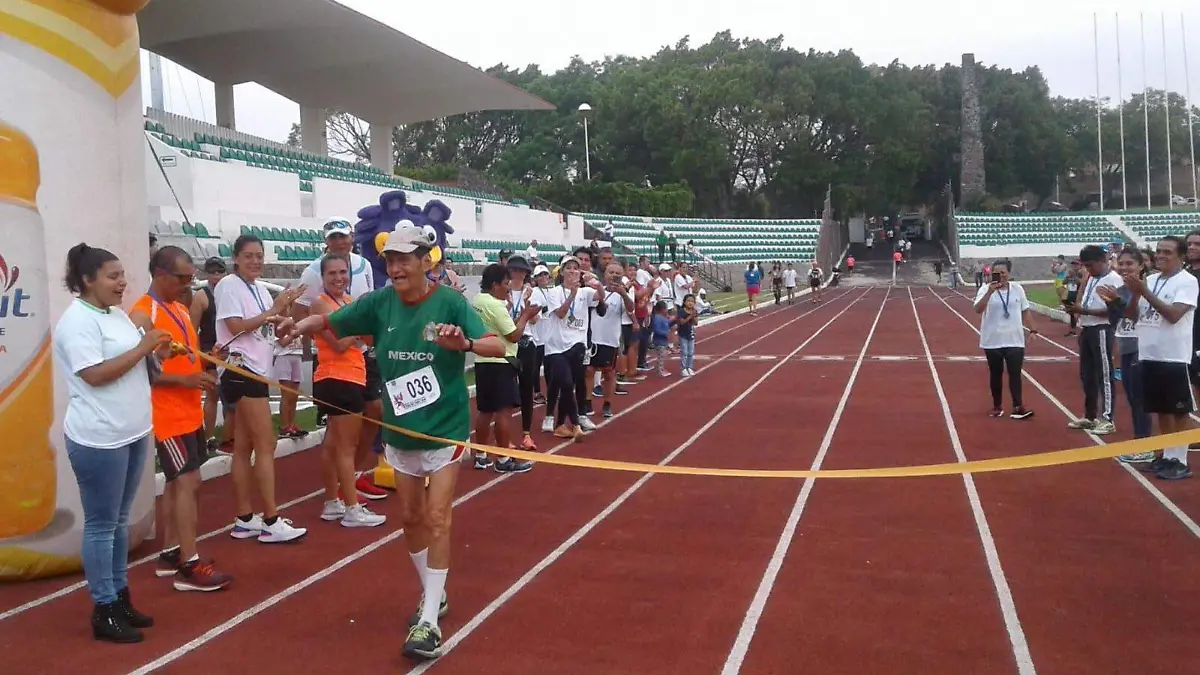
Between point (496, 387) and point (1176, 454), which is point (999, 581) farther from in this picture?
point (496, 387)

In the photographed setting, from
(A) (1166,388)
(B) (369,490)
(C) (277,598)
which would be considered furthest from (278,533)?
(A) (1166,388)

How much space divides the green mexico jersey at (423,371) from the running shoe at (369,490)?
3.10 metres

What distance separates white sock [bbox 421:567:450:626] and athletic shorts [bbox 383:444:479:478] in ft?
1.48

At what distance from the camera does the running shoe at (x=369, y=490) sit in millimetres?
7685

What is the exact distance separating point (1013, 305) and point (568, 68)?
2964 inches

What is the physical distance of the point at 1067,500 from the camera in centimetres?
729

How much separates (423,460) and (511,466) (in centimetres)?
408

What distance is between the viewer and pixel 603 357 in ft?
38.1

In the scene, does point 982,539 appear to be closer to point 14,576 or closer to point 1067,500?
point 1067,500

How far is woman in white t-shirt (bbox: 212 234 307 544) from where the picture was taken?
19.8 feet

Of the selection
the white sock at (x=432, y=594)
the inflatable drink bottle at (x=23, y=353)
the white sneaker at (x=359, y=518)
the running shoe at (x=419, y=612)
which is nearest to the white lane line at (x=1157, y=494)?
the running shoe at (x=419, y=612)

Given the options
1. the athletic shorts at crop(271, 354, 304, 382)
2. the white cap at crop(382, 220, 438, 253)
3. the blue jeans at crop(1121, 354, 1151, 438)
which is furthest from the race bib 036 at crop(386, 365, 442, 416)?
the blue jeans at crop(1121, 354, 1151, 438)

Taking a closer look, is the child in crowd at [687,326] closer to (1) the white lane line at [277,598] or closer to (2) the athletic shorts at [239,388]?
(1) the white lane line at [277,598]

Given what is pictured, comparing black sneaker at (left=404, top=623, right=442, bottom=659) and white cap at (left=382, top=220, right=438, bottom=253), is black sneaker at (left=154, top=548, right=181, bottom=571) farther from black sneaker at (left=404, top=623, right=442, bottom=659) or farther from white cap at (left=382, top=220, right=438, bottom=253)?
white cap at (left=382, top=220, right=438, bottom=253)
